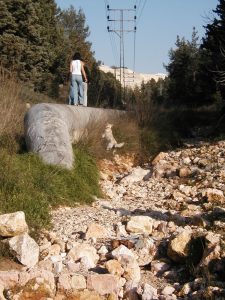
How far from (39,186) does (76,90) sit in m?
5.23

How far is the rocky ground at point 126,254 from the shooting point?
3.94 meters

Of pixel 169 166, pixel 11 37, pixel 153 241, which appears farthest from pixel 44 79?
pixel 153 241

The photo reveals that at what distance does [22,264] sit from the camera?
Result: 4453 millimetres

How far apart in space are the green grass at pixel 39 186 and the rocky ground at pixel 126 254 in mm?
196

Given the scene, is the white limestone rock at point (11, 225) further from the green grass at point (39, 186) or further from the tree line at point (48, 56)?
the tree line at point (48, 56)

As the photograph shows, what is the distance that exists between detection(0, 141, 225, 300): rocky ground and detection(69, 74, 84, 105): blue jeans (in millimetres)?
4457

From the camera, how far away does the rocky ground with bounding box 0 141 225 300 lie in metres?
3.94

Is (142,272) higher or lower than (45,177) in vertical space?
lower

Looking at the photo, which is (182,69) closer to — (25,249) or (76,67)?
(76,67)

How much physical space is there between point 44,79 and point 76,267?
21.0 metres

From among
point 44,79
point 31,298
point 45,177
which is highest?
point 44,79

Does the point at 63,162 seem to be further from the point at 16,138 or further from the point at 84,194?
the point at 16,138

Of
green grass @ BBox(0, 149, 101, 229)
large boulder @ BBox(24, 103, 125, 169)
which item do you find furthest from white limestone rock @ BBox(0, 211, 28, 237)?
large boulder @ BBox(24, 103, 125, 169)

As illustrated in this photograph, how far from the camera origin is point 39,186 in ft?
20.2
